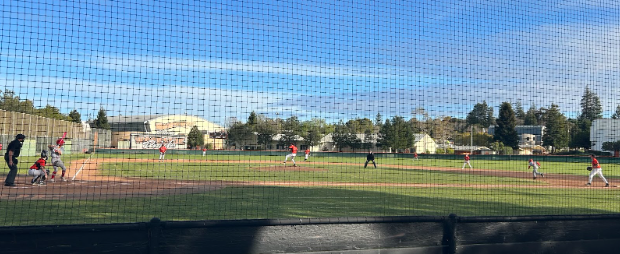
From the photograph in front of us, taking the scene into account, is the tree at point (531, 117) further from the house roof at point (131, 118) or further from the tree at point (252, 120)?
the house roof at point (131, 118)

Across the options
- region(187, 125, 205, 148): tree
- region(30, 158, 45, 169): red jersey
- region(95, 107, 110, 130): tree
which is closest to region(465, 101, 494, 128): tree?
region(187, 125, 205, 148): tree

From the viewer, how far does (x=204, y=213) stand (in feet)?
31.7

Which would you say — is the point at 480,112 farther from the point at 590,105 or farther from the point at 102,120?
the point at 102,120

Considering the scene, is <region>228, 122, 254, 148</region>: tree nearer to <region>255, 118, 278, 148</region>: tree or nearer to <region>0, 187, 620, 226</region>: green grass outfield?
<region>255, 118, 278, 148</region>: tree

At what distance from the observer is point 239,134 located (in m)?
6.70

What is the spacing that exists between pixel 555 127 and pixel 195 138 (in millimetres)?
7081

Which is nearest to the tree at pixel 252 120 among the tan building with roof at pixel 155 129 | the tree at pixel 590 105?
the tan building with roof at pixel 155 129

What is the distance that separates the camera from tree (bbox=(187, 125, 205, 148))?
7.01m

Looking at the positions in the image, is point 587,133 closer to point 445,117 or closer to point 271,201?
point 445,117

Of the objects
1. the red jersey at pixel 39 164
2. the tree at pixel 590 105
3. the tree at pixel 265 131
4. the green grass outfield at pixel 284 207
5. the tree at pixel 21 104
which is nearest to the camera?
the tree at pixel 21 104

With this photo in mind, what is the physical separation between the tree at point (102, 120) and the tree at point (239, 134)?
1.54 metres

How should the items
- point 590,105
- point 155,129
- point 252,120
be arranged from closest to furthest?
point 252,120 < point 155,129 < point 590,105

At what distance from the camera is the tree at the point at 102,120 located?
5.65 metres

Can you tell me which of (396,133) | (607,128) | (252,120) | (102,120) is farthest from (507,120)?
(102,120)
